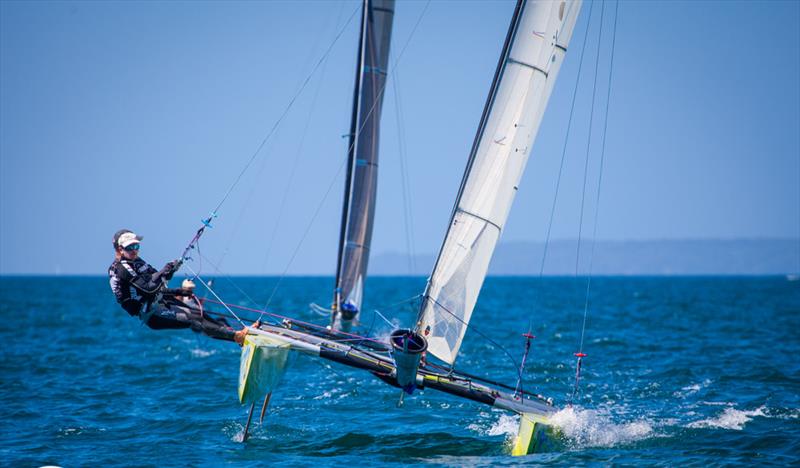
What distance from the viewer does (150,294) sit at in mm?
10719

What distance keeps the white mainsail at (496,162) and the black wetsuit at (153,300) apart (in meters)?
2.89

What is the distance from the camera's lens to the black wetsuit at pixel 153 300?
10.5m

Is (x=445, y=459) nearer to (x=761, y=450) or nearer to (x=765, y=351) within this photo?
(x=761, y=450)

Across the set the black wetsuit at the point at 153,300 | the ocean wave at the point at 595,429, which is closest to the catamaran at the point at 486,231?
the ocean wave at the point at 595,429

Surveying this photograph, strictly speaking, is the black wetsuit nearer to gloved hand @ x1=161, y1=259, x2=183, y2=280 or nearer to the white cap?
gloved hand @ x1=161, y1=259, x2=183, y2=280

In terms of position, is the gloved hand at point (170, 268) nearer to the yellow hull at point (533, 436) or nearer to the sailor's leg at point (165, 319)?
the sailor's leg at point (165, 319)

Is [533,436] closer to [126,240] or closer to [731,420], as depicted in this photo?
[731,420]

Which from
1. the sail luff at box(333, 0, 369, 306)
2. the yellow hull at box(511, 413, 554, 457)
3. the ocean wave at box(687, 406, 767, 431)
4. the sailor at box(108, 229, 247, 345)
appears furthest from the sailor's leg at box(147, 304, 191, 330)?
the sail luff at box(333, 0, 369, 306)

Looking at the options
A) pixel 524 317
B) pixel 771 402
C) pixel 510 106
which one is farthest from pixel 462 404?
pixel 524 317

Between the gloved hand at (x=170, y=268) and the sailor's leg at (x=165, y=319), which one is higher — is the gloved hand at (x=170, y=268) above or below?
above

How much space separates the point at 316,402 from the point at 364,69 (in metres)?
8.65

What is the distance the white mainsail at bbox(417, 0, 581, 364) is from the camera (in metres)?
11.5

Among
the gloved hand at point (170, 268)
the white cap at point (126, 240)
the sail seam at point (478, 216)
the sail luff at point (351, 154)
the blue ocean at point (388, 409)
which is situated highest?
the sail luff at point (351, 154)

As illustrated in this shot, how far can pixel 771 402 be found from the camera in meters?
14.7
